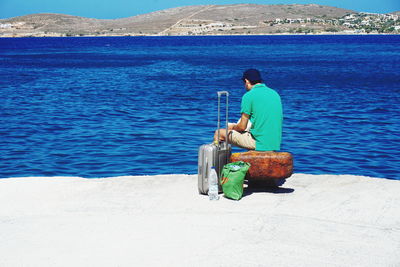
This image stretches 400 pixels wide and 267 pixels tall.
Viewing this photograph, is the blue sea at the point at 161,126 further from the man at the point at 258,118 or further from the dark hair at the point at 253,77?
the dark hair at the point at 253,77

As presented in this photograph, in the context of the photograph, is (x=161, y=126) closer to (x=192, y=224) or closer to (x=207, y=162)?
(x=207, y=162)

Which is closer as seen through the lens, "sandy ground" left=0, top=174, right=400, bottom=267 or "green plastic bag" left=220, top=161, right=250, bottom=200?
"sandy ground" left=0, top=174, right=400, bottom=267

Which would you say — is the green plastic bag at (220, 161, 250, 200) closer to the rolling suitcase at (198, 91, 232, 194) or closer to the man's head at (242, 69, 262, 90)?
the rolling suitcase at (198, 91, 232, 194)

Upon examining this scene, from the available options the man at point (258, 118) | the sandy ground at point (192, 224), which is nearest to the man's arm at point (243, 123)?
the man at point (258, 118)

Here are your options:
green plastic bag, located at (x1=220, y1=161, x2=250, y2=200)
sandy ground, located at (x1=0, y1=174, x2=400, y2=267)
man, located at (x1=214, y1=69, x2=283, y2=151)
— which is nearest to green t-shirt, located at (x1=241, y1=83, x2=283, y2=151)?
man, located at (x1=214, y1=69, x2=283, y2=151)

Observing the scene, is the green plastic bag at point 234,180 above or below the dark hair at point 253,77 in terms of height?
below

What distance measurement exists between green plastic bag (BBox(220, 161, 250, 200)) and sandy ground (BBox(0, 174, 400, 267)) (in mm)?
129

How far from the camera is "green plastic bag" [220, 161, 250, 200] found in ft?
26.5

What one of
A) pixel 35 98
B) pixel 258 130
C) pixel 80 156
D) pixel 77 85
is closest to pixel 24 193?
pixel 258 130

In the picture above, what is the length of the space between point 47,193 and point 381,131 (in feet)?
43.5

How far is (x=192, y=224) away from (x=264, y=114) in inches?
82.0

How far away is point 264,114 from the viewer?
27.7ft

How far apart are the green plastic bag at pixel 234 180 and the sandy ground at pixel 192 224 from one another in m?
0.13

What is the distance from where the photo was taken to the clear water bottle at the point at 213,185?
8.13m
